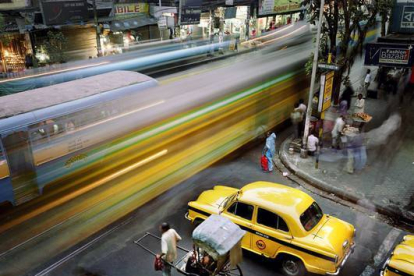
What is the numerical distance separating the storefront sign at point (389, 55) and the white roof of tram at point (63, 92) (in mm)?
7522

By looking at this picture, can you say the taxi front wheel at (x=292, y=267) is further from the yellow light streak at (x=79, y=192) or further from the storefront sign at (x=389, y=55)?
the storefront sign at (x=389, y=55)

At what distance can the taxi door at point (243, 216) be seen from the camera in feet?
23.1

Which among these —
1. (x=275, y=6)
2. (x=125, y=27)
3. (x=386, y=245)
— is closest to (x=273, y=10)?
(x=275, y=6)

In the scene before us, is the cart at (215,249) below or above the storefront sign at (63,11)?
below

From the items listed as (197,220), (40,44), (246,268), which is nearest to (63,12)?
(40,44)

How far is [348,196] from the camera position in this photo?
9.47 m

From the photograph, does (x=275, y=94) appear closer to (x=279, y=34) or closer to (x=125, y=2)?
(x=279, y=34)

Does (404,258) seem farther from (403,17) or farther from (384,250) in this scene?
(403,17)

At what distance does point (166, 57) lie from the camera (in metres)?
13.2

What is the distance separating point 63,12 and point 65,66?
578cm

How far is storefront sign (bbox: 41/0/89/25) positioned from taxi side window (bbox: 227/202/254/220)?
14699 mm

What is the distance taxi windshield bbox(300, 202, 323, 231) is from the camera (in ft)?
22.0

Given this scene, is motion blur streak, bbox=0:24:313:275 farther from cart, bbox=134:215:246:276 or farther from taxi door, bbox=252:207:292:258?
taxi door, bbox=252:207:292:258

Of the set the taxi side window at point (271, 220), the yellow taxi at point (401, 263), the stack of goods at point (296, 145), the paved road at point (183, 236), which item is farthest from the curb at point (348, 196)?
the taxi side window at point (271, 220)
